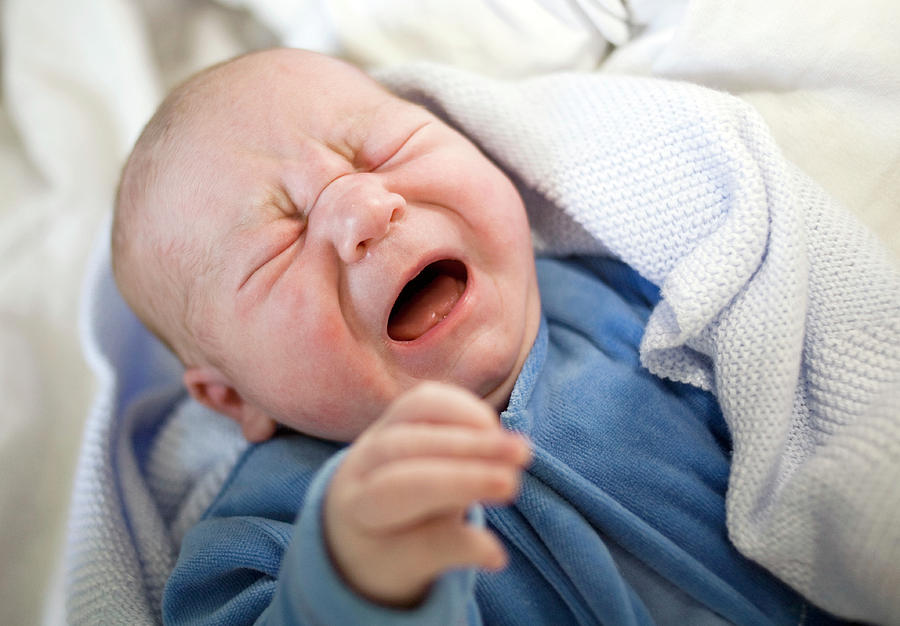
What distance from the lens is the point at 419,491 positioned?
0.51m

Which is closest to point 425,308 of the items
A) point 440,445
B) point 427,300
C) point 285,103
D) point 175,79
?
point 427,300

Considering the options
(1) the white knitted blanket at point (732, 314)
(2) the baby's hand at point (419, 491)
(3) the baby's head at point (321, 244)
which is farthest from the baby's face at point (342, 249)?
(2) the baby's hand at point (419, 491)

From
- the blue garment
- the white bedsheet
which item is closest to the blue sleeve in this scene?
the blue garment

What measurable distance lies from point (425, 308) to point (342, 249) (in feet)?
0.57

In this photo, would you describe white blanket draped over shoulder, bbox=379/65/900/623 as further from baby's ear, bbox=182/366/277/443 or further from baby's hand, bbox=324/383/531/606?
baby's ear, bbox=182/366/277/443

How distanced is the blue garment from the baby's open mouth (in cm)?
14

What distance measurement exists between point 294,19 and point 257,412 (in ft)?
2.42

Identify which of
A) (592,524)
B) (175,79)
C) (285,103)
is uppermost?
(285,103)

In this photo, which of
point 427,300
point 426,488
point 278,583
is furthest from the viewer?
point 427,300

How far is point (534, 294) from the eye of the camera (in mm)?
1001

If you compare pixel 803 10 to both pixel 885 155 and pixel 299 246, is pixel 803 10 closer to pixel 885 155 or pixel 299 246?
pixel 885 155

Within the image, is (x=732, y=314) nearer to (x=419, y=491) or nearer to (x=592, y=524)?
(x=592, y=524)

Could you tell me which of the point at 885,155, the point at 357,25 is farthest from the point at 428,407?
the point at 357,25

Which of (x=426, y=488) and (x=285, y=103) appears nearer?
(x=426, y=488)
